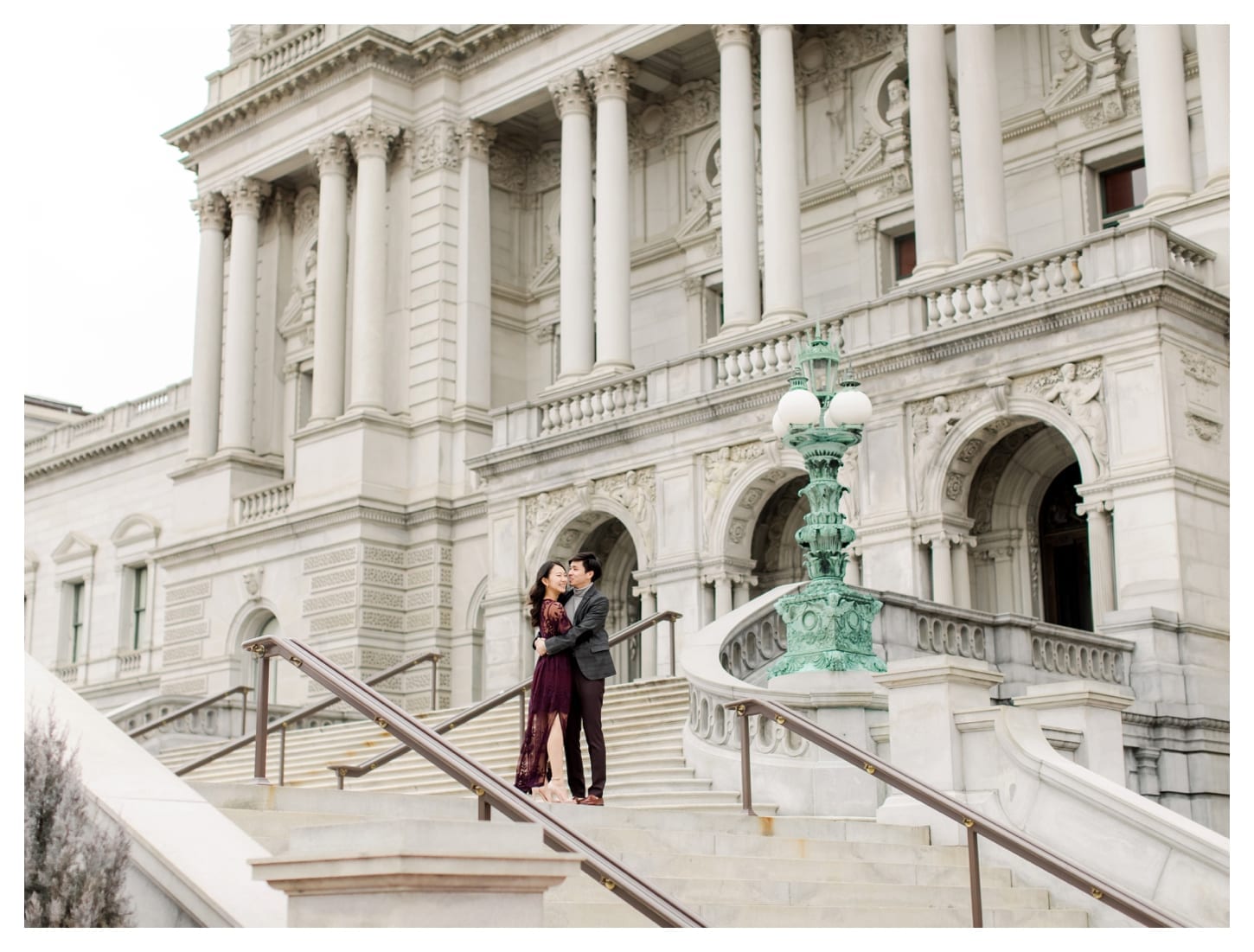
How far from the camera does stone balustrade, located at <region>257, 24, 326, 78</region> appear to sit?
36.9m

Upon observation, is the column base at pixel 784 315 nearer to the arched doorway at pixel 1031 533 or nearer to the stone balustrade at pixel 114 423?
the arched doorway at pixel 1031 533

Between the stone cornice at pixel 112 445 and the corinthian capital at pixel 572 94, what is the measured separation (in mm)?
14322

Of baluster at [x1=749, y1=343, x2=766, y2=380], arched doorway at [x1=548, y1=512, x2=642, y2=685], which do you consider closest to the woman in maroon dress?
baluster at [x1=749, y1=343, x2=766, y2=380]

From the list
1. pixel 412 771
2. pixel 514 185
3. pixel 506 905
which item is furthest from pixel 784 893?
pixel 514 185

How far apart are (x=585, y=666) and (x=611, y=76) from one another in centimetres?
2230

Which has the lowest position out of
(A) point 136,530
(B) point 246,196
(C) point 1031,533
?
Result: (C) point 1031,533

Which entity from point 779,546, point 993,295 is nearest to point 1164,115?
point 993,295

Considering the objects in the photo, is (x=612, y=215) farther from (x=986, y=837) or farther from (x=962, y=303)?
(x=986, y=837)

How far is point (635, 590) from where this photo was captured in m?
26.5

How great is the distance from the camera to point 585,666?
12.5 meters

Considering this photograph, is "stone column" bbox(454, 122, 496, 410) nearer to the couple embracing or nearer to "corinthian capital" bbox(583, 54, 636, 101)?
"corinthian capital" bbox(583, 54, 636, 101)

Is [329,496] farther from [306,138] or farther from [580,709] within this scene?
[580,709]

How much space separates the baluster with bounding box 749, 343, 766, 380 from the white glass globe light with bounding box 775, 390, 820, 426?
958cm

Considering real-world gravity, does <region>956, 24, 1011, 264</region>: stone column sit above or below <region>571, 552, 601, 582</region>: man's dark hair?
above
